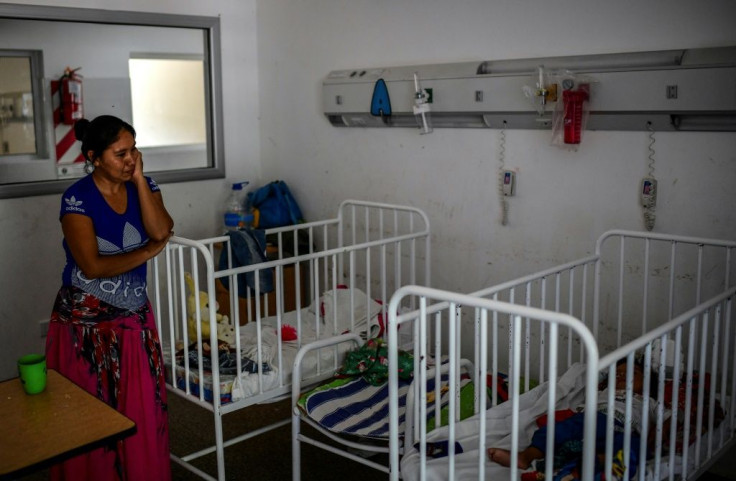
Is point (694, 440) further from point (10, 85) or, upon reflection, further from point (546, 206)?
point (10, 85)

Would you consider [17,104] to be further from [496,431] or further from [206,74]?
[496,431]

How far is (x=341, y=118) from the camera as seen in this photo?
4348mm

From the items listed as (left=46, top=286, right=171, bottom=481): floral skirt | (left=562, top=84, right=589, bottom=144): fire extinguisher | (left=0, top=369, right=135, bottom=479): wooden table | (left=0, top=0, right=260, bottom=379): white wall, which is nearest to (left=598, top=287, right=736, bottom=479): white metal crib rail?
(left=562, top=84, right=589, bottom=144): fire extinguisher

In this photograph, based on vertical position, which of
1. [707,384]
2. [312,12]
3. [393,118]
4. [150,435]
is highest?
[312,12]

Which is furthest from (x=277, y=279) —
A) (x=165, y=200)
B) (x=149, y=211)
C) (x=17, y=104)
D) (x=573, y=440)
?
(x=17, y=104)

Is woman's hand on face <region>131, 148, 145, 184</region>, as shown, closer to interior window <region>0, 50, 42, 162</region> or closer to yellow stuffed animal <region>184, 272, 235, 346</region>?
yellow stuffed animal <region>184, 272, 235, 346</region>

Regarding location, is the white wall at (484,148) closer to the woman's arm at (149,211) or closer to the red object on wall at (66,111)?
the red object on wall at (66,111)

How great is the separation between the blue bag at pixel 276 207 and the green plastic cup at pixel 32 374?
2.50 metres

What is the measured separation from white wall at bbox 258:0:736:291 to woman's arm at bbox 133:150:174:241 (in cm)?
159

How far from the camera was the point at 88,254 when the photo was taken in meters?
2.62

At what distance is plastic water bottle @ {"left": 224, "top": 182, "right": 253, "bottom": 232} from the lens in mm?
4609

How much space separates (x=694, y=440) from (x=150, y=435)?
5.91 feet

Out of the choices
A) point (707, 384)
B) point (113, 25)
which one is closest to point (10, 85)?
point (113, 25)

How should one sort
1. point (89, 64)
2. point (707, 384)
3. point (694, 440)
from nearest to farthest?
point (694, 440), point (707, 384), point (89, 64)
